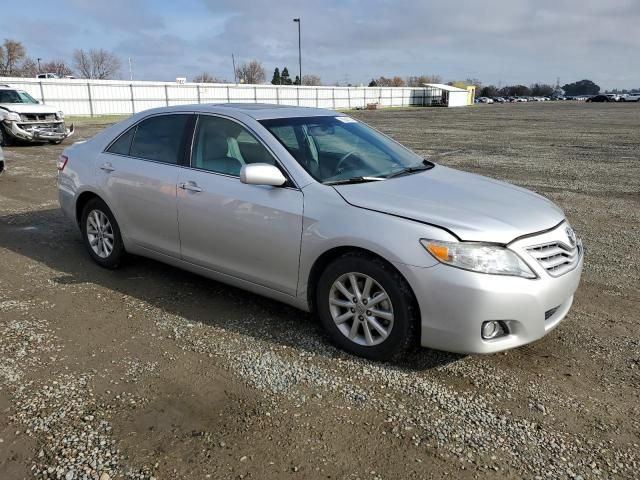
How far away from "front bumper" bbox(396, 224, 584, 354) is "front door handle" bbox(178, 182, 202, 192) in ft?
6.12

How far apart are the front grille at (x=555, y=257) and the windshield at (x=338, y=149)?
1.26 meters

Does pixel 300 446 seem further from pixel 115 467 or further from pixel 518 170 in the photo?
pixel 518 170

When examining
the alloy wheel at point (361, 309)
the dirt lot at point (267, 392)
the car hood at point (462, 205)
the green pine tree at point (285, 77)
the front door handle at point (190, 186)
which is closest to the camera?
the dirt lot at point (267, 392)

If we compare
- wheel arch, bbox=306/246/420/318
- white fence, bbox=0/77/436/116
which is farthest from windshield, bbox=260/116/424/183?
white fence, bbox=0/77/436/116

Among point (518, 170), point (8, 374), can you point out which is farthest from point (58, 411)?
point (518, 170)

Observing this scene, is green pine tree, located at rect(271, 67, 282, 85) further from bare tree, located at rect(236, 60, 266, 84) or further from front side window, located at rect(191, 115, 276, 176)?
front side window, located at rect(191, 115, 276, 176)

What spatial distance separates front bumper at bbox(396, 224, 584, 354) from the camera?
305 centimetres

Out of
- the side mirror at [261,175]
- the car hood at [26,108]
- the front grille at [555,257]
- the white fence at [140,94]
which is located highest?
the white fence at [140,94]

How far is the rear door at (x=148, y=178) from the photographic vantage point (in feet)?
14.8

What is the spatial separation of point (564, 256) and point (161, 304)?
3138mm

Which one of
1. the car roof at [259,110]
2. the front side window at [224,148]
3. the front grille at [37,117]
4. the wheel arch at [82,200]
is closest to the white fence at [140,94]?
the front grille at [37,117]

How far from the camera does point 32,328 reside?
403cm

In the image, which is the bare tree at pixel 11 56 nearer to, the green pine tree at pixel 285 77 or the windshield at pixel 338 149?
the green pine tree at pixel 285 77

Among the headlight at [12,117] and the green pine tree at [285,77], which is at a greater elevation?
the green pine tree at [285,77]
